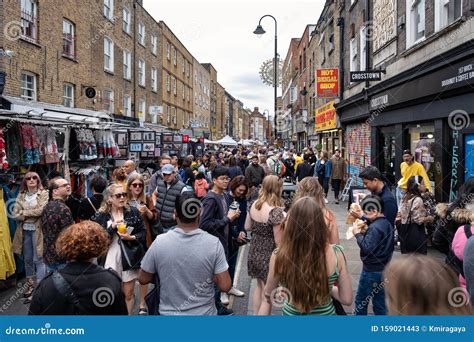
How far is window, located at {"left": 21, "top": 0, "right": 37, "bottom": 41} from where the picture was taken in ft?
44.8

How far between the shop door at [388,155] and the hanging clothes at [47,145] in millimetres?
9900

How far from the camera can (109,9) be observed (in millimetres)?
21125

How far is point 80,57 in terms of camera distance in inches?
693

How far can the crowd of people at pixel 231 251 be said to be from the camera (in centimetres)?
254

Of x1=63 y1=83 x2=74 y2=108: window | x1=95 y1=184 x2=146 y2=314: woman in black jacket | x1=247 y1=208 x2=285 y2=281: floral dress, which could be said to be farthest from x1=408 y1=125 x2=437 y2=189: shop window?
x1=63 y1=83 x2=74 y2=108: window

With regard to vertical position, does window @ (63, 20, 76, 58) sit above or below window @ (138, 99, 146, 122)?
above

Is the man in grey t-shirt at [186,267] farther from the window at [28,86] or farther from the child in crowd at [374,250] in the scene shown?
the window at [28,86]

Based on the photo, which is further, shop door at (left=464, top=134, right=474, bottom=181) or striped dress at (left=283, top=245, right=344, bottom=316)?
shop door at (left=464, top=134, right=474, bottom=181)

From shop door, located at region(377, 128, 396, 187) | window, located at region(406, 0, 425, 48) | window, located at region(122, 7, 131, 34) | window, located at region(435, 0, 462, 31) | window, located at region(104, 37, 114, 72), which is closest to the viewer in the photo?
window, located at region(435, 0, 462, 31)

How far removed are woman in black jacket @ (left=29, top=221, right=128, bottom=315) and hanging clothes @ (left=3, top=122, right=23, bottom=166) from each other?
584cm

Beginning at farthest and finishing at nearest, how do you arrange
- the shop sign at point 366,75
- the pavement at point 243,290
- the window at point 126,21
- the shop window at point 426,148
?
the window at point 126,21 → the shop sign at point 366,75 → the shop window at point 426,148 → the pavement at point 243,290

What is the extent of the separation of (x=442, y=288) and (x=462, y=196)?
2503 millimetres

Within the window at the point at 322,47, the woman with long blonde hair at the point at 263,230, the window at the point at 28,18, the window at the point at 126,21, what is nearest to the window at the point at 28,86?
the window at the point at 28,18

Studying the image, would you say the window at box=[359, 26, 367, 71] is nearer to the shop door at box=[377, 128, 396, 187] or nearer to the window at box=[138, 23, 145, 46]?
the shop door at box=[377, 128, 396, 187]
